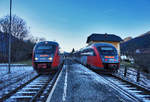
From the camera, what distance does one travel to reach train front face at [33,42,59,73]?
8477mm

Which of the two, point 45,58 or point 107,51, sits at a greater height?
point 107,51

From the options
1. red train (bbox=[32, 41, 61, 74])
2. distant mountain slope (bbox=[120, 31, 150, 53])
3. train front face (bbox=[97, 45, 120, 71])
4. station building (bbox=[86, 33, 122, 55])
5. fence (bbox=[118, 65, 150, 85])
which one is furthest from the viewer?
distant mountain slope (bbox=[120, 31, 150, 53])

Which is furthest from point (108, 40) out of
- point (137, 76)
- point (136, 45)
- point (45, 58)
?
point (45, 58)

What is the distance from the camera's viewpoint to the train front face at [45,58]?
848 centimetres

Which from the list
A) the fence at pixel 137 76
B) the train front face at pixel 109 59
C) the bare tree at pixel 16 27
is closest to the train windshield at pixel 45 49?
the train front face at pixel 109 59

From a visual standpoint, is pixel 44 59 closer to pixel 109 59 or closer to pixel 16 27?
pixel 109 59

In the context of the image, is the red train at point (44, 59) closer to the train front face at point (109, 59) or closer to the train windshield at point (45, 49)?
the train windshield at point (45, 49)

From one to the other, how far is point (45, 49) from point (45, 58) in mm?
984

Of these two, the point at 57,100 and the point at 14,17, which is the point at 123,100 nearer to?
the point at 57,100

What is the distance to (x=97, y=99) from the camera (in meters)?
4.15

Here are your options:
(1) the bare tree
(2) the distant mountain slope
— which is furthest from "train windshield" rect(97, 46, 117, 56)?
(2) the distant mountain slope

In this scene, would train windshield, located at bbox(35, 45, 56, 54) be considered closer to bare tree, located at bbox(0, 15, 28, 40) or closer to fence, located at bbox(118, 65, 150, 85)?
fence, located at bbox(118, 65, 150, 85)

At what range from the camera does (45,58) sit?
338 inches

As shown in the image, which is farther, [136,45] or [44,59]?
[136,45]
